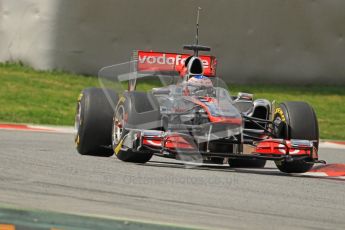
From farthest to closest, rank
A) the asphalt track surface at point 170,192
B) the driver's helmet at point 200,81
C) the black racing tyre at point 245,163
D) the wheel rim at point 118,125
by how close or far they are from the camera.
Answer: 1. the black racing tyre at point 245,163
2. the driver's helmet at point 200,81
3. the wheel rim at point 118,125
4. the asphalt track surface at point 170,192

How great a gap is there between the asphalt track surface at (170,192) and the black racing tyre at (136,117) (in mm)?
147

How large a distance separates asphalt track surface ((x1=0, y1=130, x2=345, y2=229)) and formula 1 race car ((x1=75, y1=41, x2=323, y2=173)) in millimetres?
199

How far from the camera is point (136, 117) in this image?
10008mm

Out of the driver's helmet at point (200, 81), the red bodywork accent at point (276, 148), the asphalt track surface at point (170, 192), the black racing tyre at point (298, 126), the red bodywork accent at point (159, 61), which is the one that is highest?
the red bodywork accent at point (159, 61)

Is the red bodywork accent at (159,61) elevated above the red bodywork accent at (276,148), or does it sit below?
above

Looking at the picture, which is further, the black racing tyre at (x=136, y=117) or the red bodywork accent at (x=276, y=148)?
the black racing tyre at (x=136, y=117)

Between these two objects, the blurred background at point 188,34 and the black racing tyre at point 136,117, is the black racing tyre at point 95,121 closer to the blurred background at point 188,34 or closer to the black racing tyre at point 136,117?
the black racing tyre at point 136,117

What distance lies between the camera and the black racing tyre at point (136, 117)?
10.0 m

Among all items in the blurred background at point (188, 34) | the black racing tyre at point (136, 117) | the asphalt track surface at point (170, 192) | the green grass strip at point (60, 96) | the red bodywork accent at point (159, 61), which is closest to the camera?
the asphalt track surface at point (170, 192)

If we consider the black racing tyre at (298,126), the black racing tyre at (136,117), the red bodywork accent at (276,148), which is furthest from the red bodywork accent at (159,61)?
the red bodywork accent at (276,148)

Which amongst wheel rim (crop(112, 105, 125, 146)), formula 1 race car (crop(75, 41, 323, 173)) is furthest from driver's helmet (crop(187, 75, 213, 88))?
wheel rim (crop(112, 105, 125, 146))

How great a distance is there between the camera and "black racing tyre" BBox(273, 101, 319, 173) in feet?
33.5

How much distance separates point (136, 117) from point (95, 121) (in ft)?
3.03

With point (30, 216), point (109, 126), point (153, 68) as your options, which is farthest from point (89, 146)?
point (30, 216)
